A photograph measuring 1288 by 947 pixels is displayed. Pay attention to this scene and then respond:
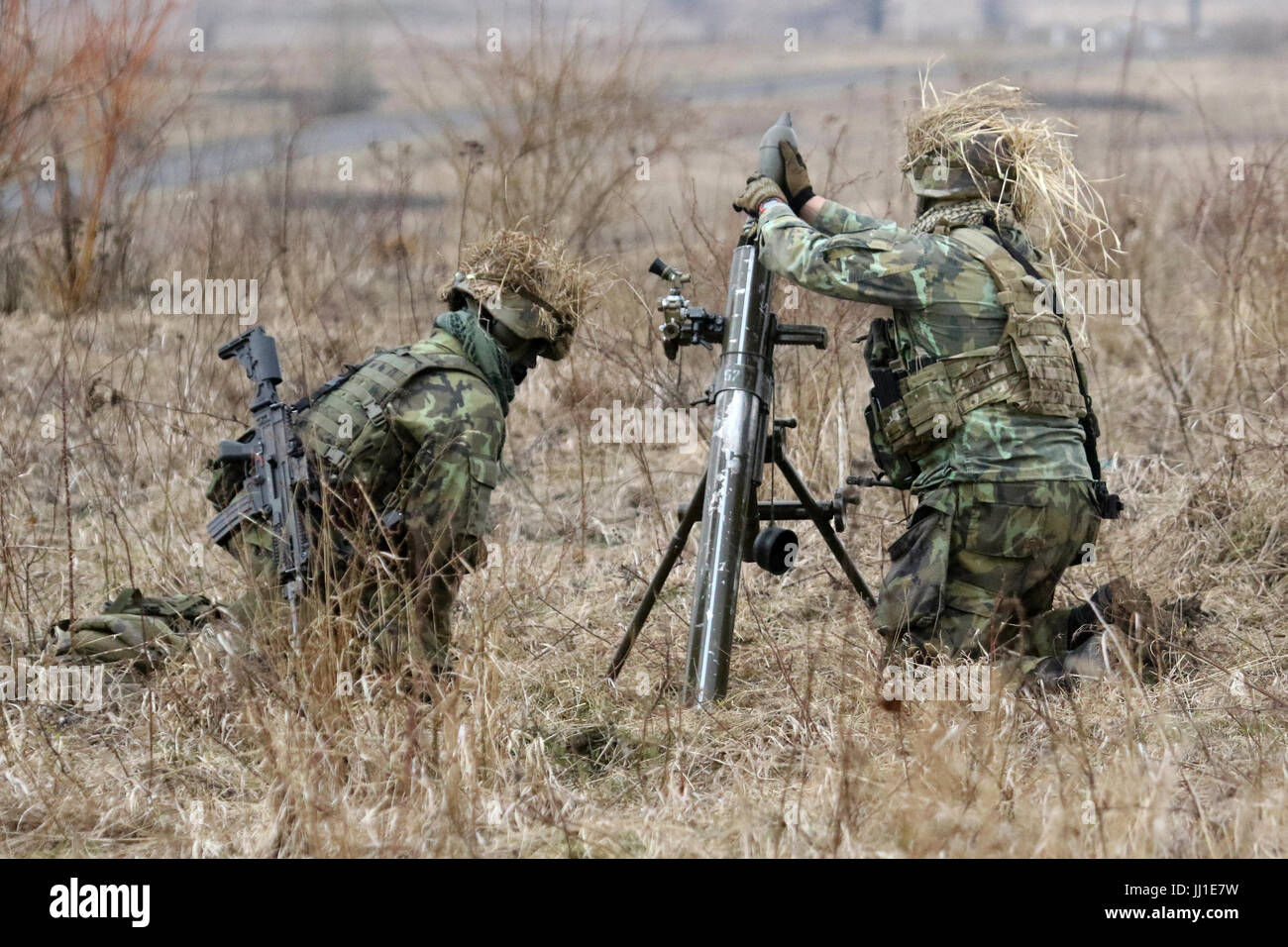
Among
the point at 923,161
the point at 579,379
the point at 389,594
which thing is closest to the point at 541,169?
the point at 579,379

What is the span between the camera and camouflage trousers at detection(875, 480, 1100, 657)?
4.31 metres

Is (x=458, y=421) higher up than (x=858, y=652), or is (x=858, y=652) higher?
(x=458, y=421)

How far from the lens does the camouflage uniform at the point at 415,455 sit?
13.9 ft

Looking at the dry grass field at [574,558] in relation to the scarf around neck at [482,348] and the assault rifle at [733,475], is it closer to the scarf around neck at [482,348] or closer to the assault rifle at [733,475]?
the assault rifle at [733,475]

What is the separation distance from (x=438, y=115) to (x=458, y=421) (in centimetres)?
434

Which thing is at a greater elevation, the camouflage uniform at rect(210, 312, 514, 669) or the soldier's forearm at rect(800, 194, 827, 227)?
the soldier's forearm at rect(800, 194, 827, 227)

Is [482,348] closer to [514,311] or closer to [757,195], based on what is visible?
[514,311]

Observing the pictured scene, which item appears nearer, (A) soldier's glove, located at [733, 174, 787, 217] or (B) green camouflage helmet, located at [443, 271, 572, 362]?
(A) soldier's glove, located at [733, 174, 787, 217]

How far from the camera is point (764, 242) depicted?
423cm

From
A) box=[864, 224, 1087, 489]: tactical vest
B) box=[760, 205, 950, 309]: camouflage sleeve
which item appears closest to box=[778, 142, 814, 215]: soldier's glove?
box=[760, 205, 950, 309]: camouflage sleeve

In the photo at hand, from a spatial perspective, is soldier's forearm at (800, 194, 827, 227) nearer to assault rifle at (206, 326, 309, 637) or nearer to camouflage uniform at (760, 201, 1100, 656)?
camouflage uniform at (760, 201, 1100, 656)

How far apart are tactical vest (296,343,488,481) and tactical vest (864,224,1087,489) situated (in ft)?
4.84

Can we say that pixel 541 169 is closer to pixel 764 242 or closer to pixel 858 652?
pixel 764 242

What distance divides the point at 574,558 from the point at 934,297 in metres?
2.24
